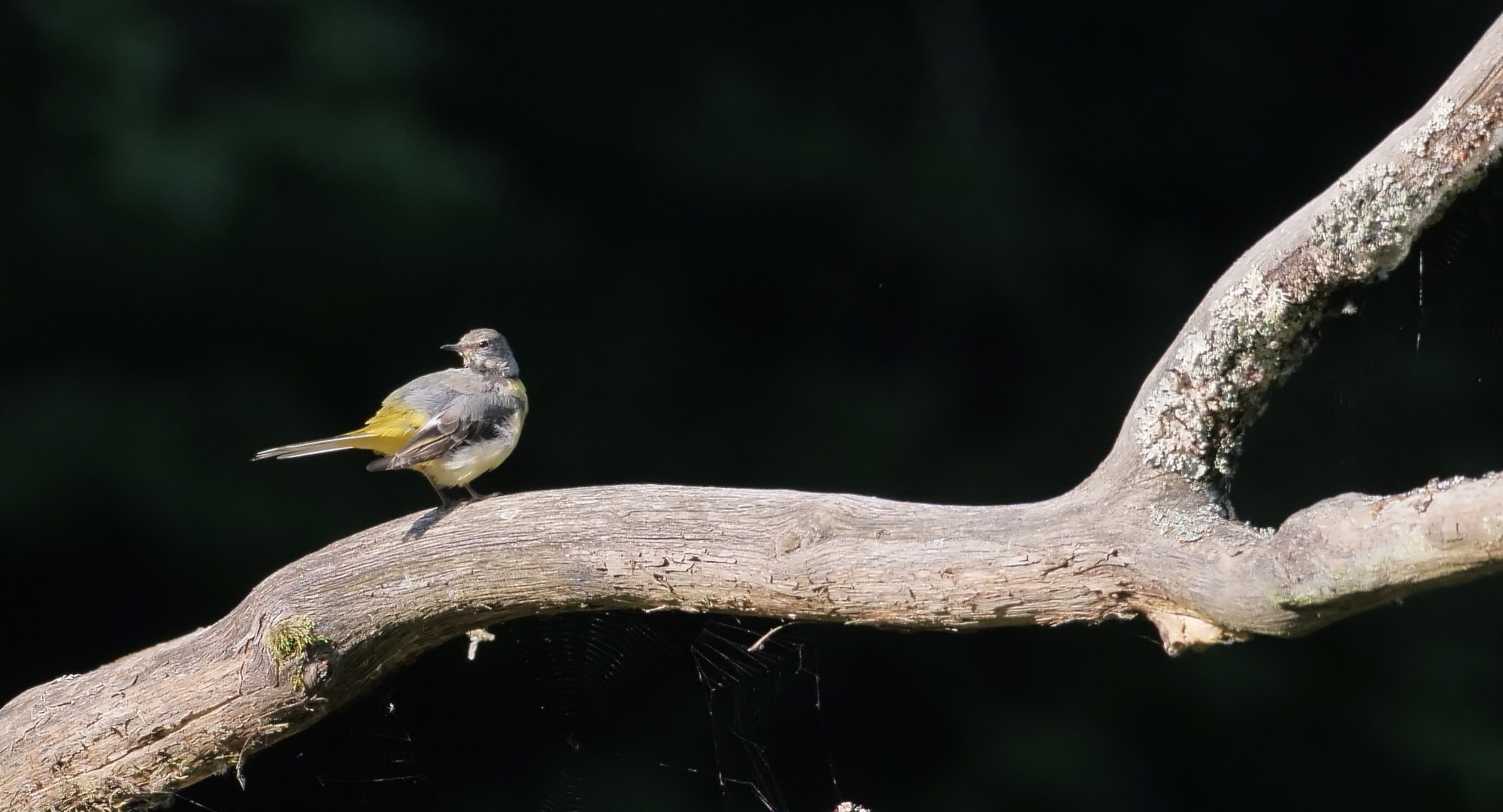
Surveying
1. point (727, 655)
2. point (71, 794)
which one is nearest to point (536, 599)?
point (71, 794)

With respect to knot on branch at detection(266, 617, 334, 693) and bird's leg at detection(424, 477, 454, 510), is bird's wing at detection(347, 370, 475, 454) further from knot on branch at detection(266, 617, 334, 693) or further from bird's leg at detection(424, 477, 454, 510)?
knot on branch at detection(266, 617, 334, 693)

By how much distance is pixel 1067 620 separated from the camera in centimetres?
167

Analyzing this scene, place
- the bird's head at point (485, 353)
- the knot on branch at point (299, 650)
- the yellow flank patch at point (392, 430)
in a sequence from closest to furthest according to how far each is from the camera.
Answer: the knot on branch at point (299, 650) → the yellow flank patch at point (392, 430) → the bird's head at point (485, 353)

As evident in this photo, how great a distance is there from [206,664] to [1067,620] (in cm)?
146

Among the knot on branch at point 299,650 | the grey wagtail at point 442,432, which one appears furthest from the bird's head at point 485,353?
the knot on branch at point 299,650

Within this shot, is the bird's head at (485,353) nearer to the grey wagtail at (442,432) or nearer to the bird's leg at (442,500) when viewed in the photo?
the grey wagtail at (442,432)

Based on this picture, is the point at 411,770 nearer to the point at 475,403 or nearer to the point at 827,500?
the point at 475,403

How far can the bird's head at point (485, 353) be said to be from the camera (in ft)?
9.83

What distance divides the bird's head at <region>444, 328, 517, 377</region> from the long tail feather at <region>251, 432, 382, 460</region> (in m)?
0.45

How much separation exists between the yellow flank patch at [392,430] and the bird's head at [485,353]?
1.13 ft

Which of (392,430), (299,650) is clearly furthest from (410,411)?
(299,650)

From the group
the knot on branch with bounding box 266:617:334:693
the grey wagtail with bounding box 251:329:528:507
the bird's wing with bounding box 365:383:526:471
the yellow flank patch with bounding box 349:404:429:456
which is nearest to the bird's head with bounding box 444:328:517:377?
the grey wagtail with bounding box 251:329:528:507

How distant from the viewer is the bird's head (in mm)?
2996

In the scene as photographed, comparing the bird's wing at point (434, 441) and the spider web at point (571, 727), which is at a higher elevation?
the bird's wing at point (434, 441)
